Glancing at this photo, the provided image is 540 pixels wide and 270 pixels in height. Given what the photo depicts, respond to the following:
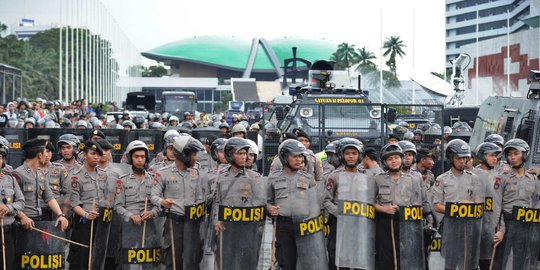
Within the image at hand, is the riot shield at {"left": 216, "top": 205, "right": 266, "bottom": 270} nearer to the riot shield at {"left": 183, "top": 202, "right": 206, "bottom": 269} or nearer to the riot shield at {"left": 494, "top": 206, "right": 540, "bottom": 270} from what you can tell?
the riot shield at {"left": 183, "top": 202, "right": 206, "bottom": 269}

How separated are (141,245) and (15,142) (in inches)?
490

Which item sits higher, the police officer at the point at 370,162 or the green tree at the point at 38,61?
the green tree at the point at 38,61

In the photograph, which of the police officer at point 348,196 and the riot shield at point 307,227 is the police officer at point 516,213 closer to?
the police officer at point 348,196

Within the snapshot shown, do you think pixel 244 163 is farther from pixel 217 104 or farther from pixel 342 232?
pixel 217 104

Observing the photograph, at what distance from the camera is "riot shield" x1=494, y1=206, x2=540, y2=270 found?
12477 millimetres

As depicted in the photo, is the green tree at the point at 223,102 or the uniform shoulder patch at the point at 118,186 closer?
the uniform shoulder patch at the point at 118,186

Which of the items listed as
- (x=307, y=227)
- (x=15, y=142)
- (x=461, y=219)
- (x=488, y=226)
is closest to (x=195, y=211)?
(x=307, y=227)

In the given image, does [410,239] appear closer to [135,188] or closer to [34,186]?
[135,188]

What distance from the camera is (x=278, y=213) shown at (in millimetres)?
11828

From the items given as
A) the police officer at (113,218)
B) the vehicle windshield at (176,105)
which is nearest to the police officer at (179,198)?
the police officer at (113,218)

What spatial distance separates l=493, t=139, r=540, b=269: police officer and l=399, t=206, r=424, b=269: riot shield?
3.77 feet

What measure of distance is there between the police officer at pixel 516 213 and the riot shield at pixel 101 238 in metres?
4.72

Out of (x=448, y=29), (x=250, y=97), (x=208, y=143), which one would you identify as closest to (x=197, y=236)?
(x=208, y=143)

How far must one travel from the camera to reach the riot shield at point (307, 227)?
1162cm
